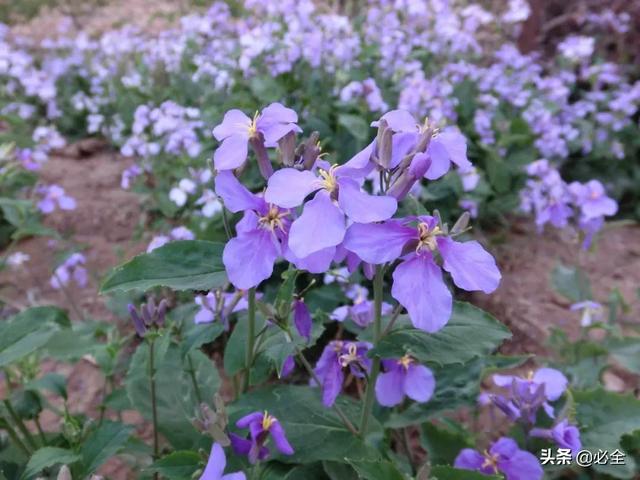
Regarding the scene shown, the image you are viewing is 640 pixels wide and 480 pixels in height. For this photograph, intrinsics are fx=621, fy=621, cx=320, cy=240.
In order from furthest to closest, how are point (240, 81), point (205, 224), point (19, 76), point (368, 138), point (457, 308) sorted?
point (19, 76), point (240, 81), point (368, 138), point (205, 224), point (457, 308)

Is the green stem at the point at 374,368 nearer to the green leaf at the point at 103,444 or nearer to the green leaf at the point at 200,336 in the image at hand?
the green leaf at the point at 200,336

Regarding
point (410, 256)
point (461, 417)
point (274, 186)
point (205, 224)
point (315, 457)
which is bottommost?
point (461, 417)

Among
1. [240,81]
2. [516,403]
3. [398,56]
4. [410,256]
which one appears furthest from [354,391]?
[398,56]

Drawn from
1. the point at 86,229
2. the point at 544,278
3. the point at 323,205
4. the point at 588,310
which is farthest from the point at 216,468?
the point at 86,229

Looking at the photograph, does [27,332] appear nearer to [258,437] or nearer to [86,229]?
[258,437]

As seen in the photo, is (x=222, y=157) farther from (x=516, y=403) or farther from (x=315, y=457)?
(x=516, y=403)
